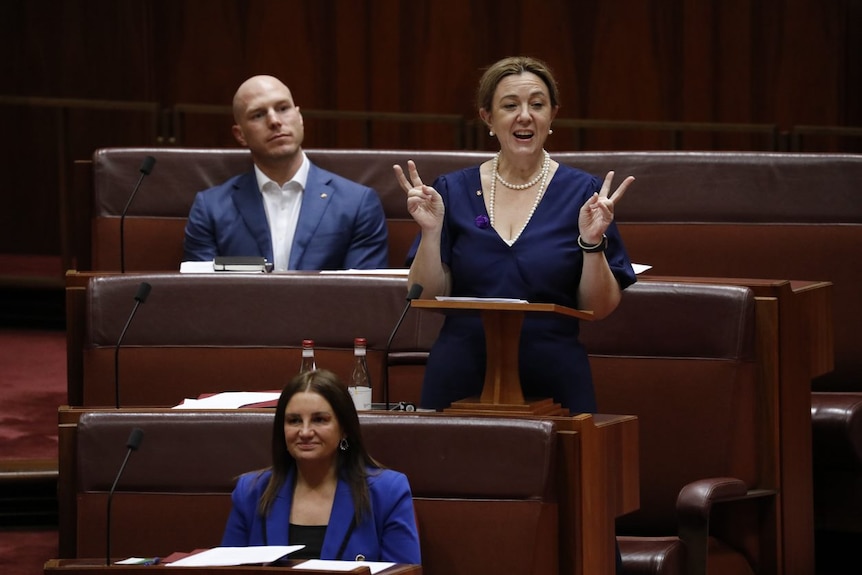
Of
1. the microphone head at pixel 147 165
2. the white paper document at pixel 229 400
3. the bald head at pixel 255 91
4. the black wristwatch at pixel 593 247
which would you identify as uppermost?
→ the bald head at pixel 255 91

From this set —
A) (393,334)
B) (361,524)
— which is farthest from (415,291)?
(361,524)

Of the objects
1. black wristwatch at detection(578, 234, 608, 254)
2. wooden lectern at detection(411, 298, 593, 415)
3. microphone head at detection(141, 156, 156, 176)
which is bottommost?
wooden lectern at detection(411, 298, 593, 415)

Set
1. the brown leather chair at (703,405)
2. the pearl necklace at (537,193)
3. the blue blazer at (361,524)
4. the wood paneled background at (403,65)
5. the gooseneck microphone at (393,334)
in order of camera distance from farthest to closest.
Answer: the wood paneled background at (403,65) → the brown leather chair at (703,405) → the pearl necklace at (537,193) → the gooseneck microphone at (393,334) → the blue blazer at (361,524)

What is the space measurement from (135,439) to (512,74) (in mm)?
622

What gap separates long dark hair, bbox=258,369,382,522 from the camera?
1545 millimetres

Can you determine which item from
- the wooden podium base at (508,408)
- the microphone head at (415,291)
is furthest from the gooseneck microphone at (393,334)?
the wooden podium base at (508,408)

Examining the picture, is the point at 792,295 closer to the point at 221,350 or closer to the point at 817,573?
the point at 817,573

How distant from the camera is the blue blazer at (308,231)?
8.04ft

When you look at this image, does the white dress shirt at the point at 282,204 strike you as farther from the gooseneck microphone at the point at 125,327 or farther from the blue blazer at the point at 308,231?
the gooseneck microphone at the point at 125,327

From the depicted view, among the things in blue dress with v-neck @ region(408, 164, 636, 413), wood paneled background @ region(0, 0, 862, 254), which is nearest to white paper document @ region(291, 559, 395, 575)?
blue dress with v-neck @ region(408, 164, 636, 413)

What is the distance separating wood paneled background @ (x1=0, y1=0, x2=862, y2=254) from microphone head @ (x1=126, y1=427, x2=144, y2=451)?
2.18 meters

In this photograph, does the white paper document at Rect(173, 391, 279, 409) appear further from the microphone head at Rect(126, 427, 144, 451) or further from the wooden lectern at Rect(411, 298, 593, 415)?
the wooden lectern at Rect(411, 298, 593, 415)

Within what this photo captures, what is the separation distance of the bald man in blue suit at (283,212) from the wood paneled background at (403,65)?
1.18m

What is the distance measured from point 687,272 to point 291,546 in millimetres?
1120
